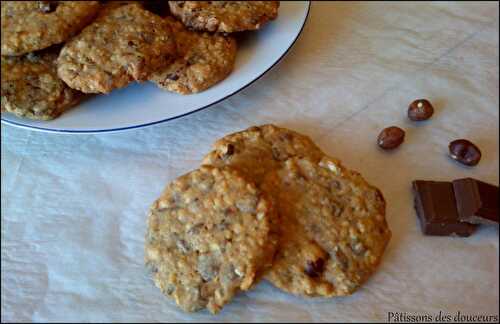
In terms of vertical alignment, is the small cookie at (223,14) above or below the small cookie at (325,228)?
above

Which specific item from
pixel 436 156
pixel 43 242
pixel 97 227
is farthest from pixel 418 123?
pixel 43 242

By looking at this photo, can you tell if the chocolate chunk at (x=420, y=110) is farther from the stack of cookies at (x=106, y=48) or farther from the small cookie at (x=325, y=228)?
the stack of cookies at (x=106, y=48)

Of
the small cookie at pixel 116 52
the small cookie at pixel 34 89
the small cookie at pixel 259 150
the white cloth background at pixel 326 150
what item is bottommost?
the white cloth background at pixel 326 150

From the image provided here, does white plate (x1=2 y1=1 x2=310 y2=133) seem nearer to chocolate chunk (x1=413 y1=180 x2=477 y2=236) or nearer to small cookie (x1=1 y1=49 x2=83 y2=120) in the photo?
small cookie (x1=1 y1=49 x2=83 y2=120)

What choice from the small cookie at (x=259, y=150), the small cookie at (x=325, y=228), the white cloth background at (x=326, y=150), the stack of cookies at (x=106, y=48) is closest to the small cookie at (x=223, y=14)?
the stack of cookies at (x=106, y=48)

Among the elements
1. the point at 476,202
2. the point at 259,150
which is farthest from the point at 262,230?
the point at 476,202

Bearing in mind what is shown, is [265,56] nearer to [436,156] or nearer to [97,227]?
[436,156]

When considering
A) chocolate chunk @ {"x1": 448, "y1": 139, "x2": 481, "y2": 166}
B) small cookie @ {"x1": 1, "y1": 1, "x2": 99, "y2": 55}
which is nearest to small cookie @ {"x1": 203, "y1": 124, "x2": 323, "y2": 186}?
chocolate chunk @ {"x1": 448, "y1": 139, "x2": 481, "y2": 166}

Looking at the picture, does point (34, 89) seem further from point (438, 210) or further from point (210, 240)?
point (438, 210)
